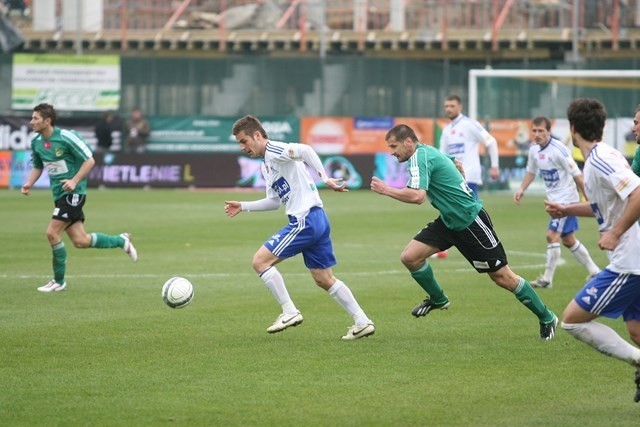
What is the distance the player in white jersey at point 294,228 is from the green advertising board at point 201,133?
2595 cm

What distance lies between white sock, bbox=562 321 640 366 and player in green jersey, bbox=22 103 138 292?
7.89 m

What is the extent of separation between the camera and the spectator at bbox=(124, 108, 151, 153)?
119 ft

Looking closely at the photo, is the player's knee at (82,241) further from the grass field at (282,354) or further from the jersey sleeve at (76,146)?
the jersey sleeve at (76,146)

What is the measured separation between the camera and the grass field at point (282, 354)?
25.6 ft

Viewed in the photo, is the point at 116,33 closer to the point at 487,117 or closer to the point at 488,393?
the point at 487,117

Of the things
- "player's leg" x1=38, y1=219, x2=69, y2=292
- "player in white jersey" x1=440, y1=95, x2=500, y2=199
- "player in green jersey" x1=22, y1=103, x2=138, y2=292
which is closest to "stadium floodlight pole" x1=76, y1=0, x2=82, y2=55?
"player in white jersey" x1=440, y1=95, x2=500, y2=199

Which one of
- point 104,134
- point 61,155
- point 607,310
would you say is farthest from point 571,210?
point 104,134

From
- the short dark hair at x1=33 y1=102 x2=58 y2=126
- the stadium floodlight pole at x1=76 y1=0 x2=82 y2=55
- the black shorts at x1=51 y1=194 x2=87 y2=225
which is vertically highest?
the stadium floodlight pole at x1=76 y1=0 x2=82 y2=55

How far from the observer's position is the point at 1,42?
40.8m

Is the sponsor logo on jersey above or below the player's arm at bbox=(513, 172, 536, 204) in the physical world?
below

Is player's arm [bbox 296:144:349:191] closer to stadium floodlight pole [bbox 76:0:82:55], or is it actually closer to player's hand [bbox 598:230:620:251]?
player's hand [bbox 598:230:620:251]

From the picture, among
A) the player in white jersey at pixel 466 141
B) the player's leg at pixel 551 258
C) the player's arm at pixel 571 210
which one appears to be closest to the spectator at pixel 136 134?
the player in white jersey at pixel 466 141

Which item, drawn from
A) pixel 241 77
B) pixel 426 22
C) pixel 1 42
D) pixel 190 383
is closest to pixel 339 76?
pixel 241 77

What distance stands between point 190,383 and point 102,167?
91.4 feet
